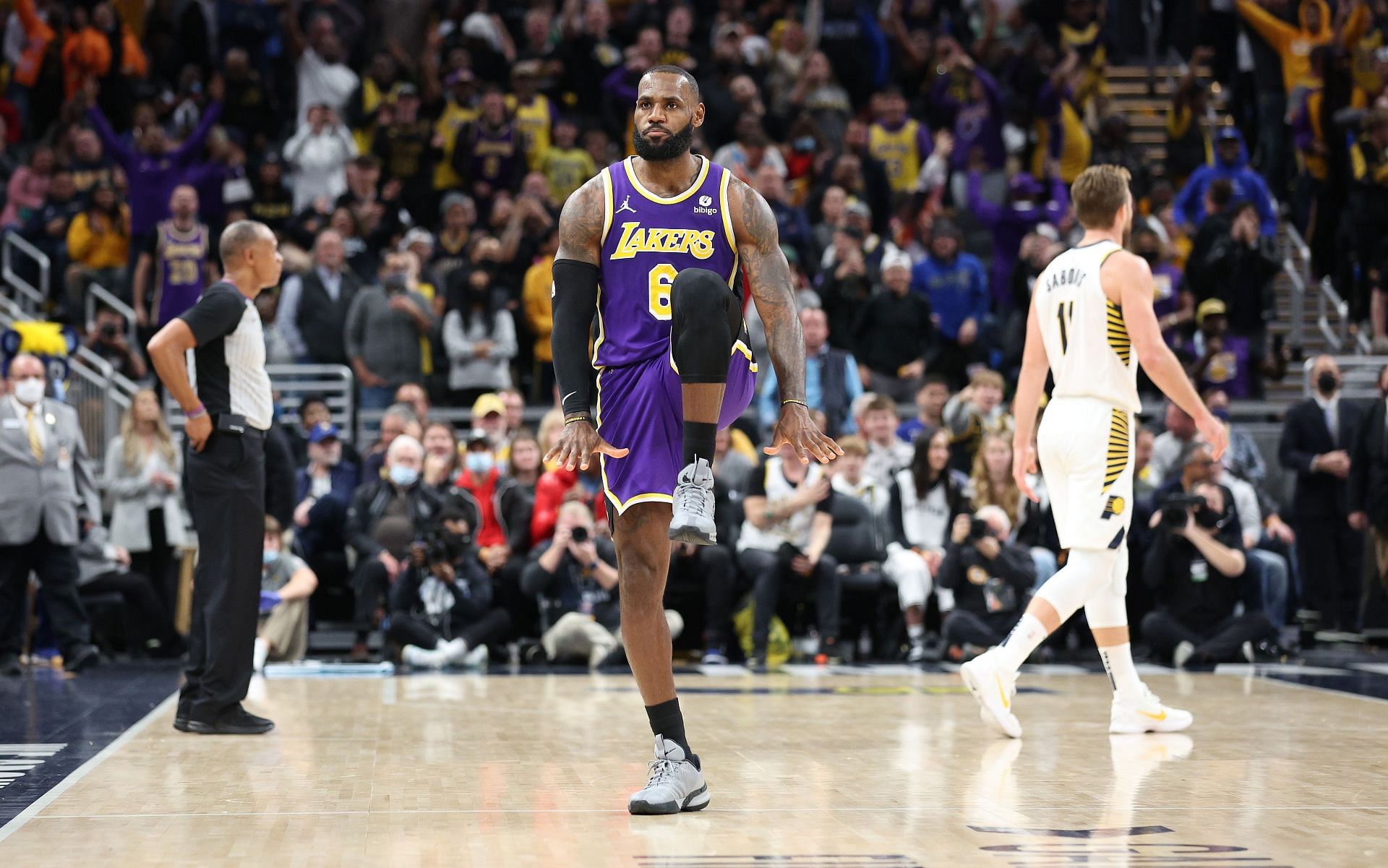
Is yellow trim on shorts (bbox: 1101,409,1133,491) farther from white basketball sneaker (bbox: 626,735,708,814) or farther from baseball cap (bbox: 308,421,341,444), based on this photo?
baseball cap (bbox: 308,421,341,444)

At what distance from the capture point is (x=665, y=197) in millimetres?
5164

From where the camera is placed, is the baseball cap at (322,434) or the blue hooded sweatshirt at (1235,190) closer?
the baseball cap at (322,434)

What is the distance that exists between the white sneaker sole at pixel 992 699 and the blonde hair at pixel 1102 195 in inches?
75.4

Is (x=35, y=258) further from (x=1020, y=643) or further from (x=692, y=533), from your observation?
(x=692, y=533)

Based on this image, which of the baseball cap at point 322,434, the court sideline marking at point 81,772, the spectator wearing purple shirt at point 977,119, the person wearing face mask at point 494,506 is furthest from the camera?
the spectator wearing purple shirt at point 977,119

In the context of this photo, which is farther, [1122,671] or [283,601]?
[283,601]

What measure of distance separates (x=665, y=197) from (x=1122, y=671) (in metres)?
3.01

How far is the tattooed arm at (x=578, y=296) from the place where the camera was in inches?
200

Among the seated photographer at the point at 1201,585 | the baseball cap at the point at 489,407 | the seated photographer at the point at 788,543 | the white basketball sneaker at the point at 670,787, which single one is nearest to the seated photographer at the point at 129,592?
the baseball cap at the point at 489,407

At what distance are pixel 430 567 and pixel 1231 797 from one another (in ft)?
21.2

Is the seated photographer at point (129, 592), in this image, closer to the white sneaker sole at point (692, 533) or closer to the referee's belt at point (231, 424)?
the referee's belt at point (231, 424)

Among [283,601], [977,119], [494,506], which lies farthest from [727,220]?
[977,119]

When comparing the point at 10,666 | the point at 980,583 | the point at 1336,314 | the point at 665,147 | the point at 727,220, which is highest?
the point at 1336,314

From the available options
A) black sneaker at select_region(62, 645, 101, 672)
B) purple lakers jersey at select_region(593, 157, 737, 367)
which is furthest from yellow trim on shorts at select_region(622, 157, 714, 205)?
black sneaker at select_region(62, 645, 101, 672)
